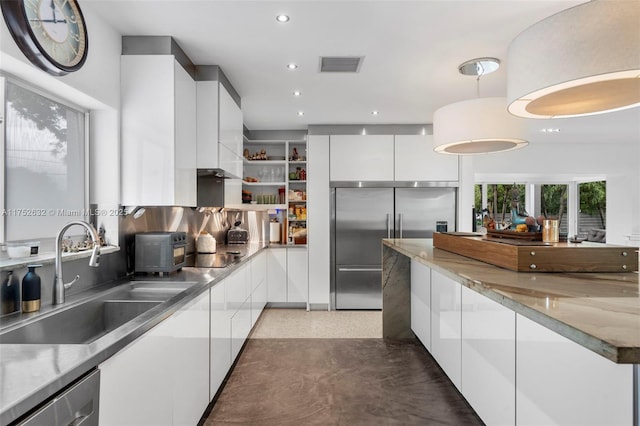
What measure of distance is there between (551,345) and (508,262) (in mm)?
391

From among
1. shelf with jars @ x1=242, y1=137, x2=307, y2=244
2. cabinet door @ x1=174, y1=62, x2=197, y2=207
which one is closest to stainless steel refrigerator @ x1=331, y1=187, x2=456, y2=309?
shelf with jars @ x1=242, y1=137, x2=307, y2=244

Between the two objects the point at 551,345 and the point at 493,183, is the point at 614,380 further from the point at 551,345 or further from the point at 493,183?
the point at 493,183

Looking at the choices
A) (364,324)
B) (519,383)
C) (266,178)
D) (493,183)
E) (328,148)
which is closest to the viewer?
(519,383)

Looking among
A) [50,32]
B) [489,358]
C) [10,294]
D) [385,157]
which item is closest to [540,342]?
[489,358]

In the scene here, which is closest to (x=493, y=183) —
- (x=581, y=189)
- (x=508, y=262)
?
(x=581, y=189)

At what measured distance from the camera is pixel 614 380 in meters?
1.20

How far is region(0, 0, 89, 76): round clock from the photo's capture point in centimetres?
167

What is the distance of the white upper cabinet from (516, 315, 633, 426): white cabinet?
11.8 ft

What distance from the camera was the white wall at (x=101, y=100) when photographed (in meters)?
2.19

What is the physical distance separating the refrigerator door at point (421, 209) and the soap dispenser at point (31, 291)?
162 inches

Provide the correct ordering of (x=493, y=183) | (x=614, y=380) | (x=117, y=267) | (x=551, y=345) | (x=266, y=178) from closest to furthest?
(x=614, y=380)
(x=551, y=345)
(x=117, y=267)
(x=266, y=178)
(x=493, y=183)

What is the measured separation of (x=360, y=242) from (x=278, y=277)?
1192 millimetres

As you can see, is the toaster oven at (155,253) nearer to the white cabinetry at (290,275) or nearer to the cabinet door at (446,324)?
the cabinet door at (446,324)

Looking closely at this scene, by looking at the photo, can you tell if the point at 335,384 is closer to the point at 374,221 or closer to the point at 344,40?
the point at 344,40
